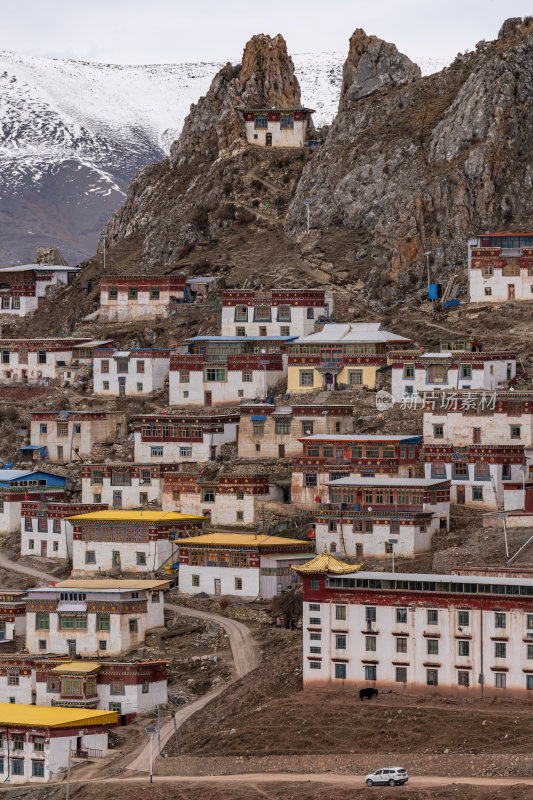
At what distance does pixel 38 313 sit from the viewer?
576ft

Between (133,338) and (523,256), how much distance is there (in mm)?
34249

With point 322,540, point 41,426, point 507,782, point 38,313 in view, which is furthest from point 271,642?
point 38,313

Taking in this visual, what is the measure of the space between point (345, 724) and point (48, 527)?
1722 inches

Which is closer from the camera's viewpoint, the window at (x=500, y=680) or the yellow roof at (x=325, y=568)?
the window at (x=500, y=680)

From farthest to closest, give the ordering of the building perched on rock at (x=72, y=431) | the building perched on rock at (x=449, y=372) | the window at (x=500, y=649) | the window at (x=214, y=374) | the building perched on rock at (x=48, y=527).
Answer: the window at (x=214, y=374), the building perched on rock at (x=72, y=431), the building perched on rock at (x=449, y=372), the building perched on rock at (x=48, y=527), the window at (x=500, y=649)

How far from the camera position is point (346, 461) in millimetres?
127875

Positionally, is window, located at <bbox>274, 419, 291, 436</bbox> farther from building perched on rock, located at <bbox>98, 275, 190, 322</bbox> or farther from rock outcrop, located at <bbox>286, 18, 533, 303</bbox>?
building perched on rock, located at <bbox>98, 275, 190, 322</bbox>

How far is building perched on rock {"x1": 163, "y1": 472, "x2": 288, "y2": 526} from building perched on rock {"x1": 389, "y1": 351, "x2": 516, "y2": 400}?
13.7m

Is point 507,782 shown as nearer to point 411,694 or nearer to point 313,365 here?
point 411,694

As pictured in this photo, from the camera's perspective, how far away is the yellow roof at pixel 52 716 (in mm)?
100562

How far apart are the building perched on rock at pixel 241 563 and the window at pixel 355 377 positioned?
80.7ft

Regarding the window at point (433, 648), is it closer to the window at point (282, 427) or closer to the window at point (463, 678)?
the window at point (463, 678)

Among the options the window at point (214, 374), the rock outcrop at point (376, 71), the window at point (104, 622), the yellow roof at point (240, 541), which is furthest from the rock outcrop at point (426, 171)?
the window at point (104, 622)

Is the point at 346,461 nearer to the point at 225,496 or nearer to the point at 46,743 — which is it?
the point at 225,496
